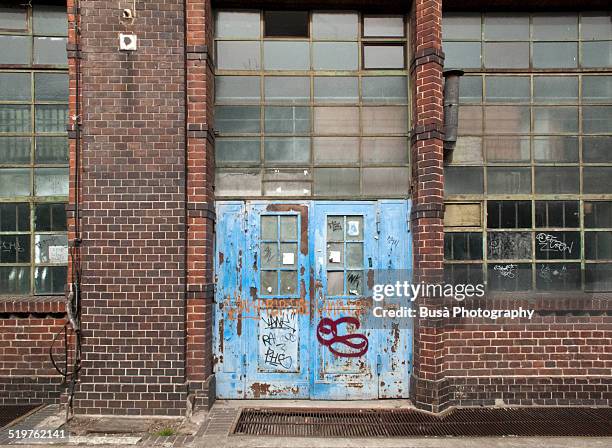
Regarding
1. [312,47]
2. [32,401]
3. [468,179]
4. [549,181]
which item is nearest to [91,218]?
[32,401]

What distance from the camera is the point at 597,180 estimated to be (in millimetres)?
6000

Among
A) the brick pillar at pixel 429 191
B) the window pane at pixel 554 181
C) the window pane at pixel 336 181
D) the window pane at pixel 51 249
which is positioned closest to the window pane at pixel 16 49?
the window pane at pixel 51 249

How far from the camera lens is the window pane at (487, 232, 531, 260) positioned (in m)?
5.90

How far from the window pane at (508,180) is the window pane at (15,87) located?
19.3ft

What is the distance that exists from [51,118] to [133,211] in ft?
5.65

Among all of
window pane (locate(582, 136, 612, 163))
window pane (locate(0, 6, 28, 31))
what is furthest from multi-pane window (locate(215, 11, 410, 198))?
window pane (locate(0, 6, 28, 31))

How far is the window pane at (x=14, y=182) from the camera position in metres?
5.85

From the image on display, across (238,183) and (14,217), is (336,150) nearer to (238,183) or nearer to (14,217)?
(238,183)

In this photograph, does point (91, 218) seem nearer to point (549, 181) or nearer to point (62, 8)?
point (62, 8)

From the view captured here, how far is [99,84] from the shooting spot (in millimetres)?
5461

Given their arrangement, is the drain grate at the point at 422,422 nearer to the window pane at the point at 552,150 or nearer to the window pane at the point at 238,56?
the window pane at the point at 552,150

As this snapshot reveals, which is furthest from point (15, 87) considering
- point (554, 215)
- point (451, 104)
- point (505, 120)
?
point (554, 215)

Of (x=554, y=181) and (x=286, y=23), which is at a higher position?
(x=286, y=23)

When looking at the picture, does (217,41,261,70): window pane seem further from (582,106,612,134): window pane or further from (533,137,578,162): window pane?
(582,106,612,134): window pane
